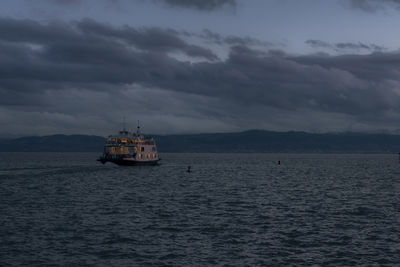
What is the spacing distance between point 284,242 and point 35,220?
23.9 m

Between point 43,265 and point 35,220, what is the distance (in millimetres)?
17445

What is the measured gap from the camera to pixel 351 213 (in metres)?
52.7

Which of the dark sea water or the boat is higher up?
the boat

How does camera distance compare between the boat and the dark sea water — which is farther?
the boat

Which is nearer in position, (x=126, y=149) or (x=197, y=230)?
(x=197, y=230)

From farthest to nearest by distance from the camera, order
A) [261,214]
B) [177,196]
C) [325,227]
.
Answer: [177,196] → [261,214] → [325,227]

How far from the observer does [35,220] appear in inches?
1799

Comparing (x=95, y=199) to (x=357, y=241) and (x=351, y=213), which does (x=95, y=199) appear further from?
(x=357, y=241)

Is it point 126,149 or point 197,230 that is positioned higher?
point 126,149

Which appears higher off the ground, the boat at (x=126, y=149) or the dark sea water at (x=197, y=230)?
the boat at (x=126, y=149)

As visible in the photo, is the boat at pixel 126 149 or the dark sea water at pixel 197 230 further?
the boat at pixel 126 149

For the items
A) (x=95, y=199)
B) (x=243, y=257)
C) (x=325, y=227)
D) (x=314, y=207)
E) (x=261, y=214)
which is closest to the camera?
(x=243, y=257)

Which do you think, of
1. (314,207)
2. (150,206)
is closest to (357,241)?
(314,207)

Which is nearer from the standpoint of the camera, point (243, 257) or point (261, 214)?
point (243, 257)
